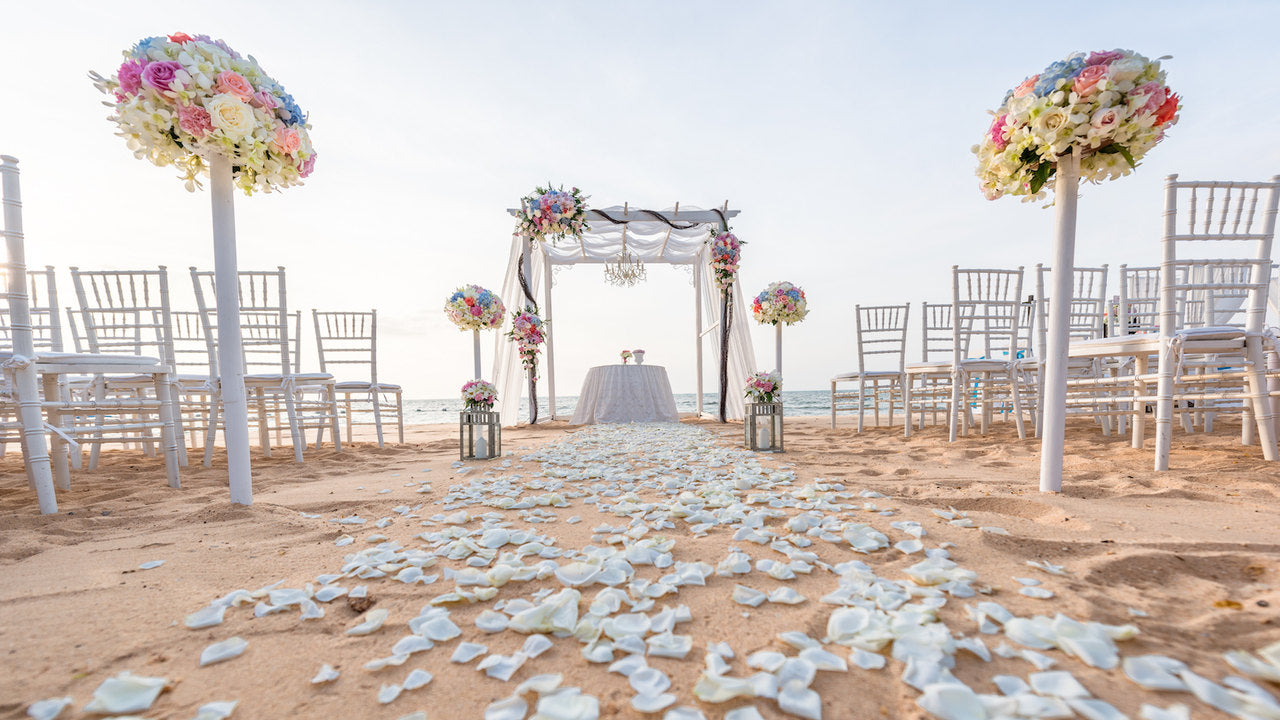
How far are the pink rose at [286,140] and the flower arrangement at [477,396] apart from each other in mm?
1996

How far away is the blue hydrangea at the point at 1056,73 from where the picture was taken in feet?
6.50

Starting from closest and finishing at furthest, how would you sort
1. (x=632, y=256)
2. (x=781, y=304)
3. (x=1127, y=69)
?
(x=1127, y=69) < (x=781, y=304) < (x=632, y=256)

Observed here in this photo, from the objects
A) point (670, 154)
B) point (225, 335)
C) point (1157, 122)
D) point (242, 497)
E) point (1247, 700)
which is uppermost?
point (670, 154)

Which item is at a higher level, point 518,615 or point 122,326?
point 122,326

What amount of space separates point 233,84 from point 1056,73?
3.23 metres

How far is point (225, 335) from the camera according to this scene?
224cm

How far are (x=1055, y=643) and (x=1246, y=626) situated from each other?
1.26 ft

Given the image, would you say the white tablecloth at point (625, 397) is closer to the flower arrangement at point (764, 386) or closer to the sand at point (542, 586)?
the flower arrangement at point (764, 386)

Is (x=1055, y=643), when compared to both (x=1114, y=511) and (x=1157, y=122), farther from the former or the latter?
(x=1157, y=122)

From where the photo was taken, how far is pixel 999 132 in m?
2.19

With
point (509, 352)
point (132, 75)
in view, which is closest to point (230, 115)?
point (132, 75)

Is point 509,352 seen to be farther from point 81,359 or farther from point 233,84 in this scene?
point 233,84

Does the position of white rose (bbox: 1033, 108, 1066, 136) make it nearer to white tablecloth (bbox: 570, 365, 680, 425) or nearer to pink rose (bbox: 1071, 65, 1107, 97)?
pink rose (bbox: 1071, 65, 1107, 97)

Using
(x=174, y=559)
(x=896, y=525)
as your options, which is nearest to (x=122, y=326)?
(x=174, y=559)
